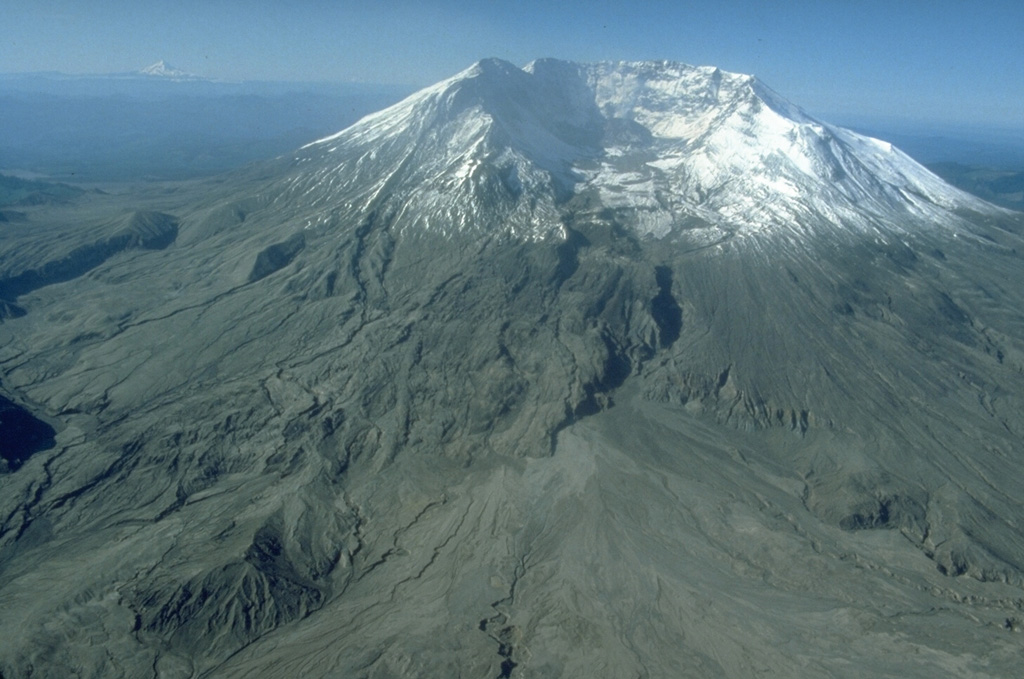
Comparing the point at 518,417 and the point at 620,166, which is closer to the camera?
the point at 518,417

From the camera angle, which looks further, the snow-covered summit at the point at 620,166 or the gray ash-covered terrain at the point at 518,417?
the snow-covered summit at the point at 620,166

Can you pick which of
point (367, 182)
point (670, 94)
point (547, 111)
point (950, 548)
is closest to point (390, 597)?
point (950, 548)

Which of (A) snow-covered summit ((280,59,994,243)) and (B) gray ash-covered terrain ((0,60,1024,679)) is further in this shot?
(A) snow-covered summit ((280,59,994,243))

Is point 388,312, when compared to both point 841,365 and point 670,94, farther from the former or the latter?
point 670,94

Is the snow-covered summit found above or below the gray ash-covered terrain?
above

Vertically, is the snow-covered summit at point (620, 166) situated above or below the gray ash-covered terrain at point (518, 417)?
above
